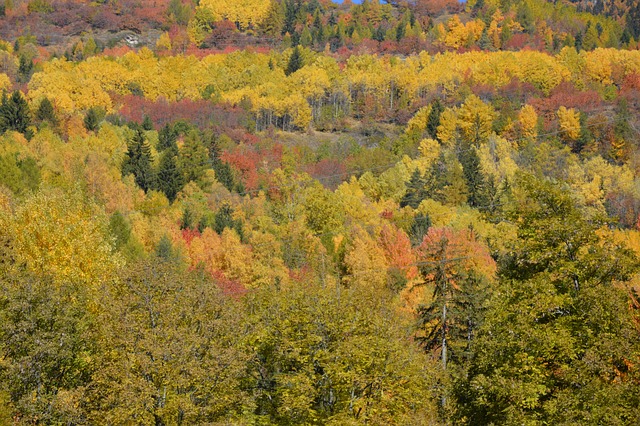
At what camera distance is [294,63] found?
190 metres

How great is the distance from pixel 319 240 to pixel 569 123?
248ft

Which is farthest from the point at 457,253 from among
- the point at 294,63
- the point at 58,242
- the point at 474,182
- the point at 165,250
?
the point at 294,63

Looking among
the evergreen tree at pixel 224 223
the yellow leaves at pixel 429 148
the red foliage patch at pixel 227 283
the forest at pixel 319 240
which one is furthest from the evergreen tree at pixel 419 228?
the yellow leaves at pixel 429 148

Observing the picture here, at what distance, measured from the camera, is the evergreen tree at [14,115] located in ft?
340

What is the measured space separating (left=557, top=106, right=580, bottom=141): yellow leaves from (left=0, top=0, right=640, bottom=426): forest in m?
0.46

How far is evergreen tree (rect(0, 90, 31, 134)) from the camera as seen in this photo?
10356 centimetres

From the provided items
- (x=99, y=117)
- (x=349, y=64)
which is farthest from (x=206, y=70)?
(x=99, y=117)

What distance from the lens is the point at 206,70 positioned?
183 meters

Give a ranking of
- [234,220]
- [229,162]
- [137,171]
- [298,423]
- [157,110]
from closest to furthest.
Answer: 1. [298,423]
2. [234,220]
3. [137,171]
4. [229,162]
5. [157,110]

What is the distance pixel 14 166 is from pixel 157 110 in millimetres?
76437

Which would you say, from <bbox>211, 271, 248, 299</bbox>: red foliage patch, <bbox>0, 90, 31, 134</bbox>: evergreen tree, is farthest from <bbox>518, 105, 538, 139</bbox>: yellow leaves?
<bbox>211, 271, 248, 299</bbox>: red foliage patch

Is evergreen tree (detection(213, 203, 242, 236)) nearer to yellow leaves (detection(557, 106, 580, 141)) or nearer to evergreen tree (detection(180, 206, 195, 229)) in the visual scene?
evergreen tree (detection(180, 206, 195, 229))

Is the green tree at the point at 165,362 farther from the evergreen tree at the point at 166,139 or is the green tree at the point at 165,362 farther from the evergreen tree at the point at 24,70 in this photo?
the evergreen tree at the point at 24,70

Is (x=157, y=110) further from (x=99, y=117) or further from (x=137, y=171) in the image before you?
(x=137, y=171)
